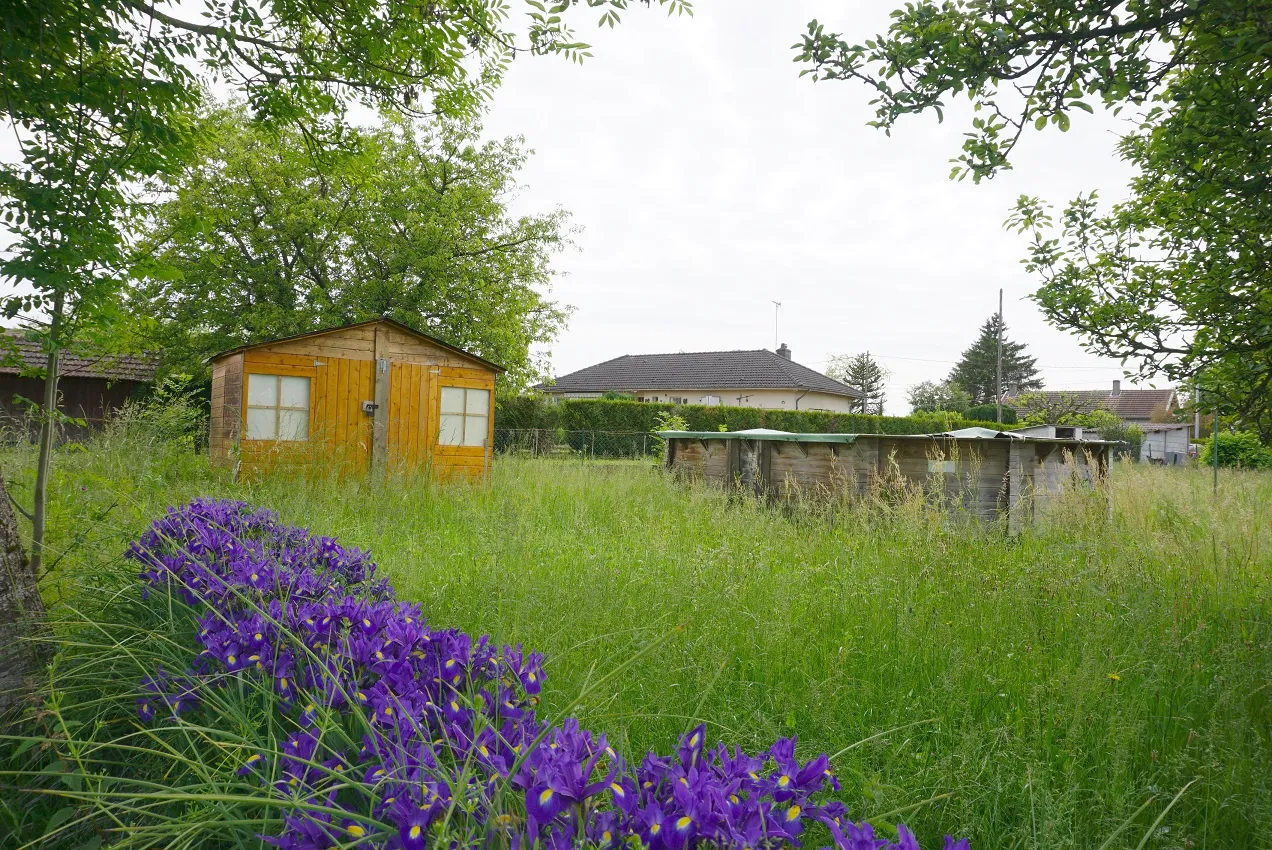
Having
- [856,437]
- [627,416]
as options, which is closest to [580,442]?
[627,416]

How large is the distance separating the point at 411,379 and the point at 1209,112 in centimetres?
987

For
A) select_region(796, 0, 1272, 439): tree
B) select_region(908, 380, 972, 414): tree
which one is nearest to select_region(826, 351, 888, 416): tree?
select_region(908, 380, 972, 414): tree

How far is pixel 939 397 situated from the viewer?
213ft

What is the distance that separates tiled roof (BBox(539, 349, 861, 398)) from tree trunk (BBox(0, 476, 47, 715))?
1596 inches

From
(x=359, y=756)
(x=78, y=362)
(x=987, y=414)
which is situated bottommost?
(x=359, y=756)

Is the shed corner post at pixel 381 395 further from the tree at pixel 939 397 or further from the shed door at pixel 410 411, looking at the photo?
the tree at pixel 939 397

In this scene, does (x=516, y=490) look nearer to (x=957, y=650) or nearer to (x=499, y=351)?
(x=957, y=650)

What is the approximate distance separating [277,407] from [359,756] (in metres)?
9.77

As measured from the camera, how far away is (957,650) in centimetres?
318

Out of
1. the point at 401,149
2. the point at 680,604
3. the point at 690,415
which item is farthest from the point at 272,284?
the point at 680,604

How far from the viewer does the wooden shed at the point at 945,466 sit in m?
7.11

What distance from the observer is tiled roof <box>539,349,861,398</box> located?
43125mm

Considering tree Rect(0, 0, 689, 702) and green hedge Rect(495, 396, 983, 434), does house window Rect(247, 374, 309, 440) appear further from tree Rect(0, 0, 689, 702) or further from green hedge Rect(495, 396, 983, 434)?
green hedge Rect(495, 396, 983, 434)

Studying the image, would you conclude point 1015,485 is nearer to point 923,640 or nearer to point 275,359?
point 923,640
